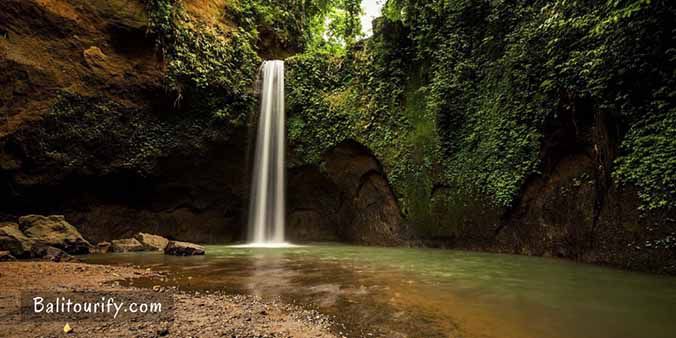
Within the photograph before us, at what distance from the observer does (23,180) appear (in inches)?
370

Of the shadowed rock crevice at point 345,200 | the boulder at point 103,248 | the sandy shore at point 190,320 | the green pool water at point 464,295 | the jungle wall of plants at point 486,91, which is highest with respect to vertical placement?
the jungle wall of plants at point 486,91

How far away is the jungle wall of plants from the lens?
5559mm

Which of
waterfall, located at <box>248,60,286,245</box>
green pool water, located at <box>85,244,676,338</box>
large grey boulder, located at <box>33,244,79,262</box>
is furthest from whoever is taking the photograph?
waterfall, located at <box>248,60,286,245</box>

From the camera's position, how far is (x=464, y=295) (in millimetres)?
3562

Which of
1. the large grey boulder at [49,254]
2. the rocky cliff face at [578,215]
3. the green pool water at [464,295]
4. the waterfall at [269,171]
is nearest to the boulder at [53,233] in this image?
the large grey boulder at [49,254]

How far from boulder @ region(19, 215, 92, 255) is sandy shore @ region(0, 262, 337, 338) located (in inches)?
142

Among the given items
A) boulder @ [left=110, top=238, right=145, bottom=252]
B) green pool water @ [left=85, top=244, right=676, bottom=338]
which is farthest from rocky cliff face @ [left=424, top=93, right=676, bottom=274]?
boulder @ [left=110, top=238, right=145, bottom=252]

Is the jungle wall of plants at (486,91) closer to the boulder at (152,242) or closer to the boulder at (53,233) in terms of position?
the boulder at (152,242)

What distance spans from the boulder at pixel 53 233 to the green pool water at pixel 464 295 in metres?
2.92

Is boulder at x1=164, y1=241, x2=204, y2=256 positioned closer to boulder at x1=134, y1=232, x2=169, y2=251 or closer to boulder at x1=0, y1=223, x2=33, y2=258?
boulder at x1=134, y1=232, x2=169, y2=251

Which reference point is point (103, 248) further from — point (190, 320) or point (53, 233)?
point (190, 320)

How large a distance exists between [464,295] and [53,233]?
8.30m

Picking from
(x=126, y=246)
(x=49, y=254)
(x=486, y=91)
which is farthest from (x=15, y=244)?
(x=486, y=91)

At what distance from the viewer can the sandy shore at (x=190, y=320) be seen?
2.20 meters
